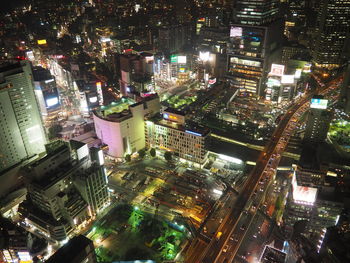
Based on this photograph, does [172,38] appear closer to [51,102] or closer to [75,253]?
[51,102]

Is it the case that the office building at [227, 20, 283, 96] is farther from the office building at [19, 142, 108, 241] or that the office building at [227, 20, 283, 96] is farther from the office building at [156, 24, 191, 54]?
the office building at [19, 142, 108, 241]

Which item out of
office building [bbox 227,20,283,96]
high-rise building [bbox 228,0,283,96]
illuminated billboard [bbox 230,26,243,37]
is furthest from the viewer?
illuminated billboard [bbox 230,26,243,37]

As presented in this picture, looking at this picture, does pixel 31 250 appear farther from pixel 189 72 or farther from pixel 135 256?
pixel 189 72

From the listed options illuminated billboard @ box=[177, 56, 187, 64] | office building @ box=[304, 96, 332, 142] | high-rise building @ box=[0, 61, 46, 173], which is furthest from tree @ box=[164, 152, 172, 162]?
illuminated billboard @ box=[177, 56, 187, 64]

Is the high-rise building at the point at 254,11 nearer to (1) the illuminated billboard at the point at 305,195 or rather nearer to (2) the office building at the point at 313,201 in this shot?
(2) the office building at the point at 313,201

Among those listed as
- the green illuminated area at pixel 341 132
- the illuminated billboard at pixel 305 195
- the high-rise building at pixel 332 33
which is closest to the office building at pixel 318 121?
the green illuminated area at pixel 341 132

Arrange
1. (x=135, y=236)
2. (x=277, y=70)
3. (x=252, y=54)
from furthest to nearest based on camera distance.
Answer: (x=252, y=54) < (x=277, y=70) < (x=135, y=236)

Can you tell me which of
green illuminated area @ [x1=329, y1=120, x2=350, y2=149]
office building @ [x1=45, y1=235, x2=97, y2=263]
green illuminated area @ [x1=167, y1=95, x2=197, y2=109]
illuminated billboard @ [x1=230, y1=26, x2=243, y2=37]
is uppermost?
illuminated billboard @ [x1=230, y1=26, x2=243, y2=37]

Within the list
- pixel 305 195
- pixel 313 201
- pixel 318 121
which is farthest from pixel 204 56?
pixel 313 201
